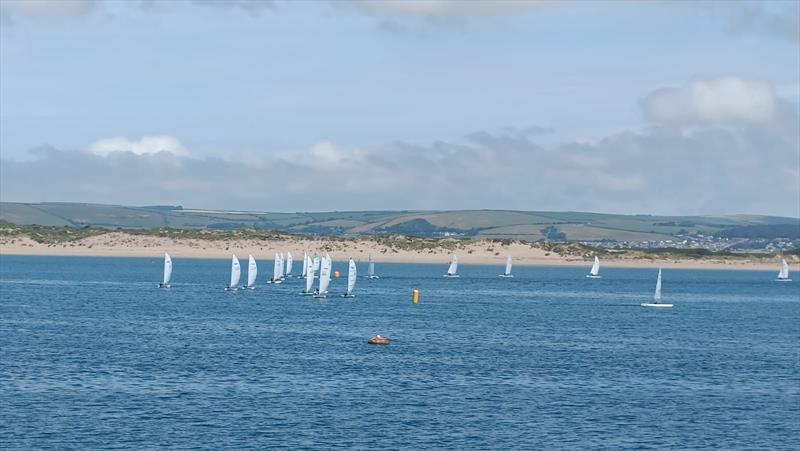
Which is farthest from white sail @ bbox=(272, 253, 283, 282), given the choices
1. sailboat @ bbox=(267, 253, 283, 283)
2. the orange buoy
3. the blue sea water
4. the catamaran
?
the orange buoy

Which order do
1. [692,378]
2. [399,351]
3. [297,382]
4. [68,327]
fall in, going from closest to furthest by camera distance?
1. [297,382]
2. [692,378]
3. [399,351]
4. [68,327]

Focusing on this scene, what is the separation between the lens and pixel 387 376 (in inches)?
2532

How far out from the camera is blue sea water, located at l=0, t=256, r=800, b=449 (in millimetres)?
49438

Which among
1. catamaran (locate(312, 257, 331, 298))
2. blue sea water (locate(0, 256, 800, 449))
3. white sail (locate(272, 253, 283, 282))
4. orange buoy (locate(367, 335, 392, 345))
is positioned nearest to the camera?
blue sea water (locate(0, 256, 800, 449))

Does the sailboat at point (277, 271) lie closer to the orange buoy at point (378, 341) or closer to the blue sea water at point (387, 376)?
the blue sea water at point (387, 376)

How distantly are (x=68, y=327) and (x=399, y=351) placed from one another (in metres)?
25.7

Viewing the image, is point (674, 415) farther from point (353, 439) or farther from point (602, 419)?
point (353, 439)

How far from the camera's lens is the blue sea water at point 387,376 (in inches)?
1946

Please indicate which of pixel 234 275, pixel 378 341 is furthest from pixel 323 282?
pixel 378 341

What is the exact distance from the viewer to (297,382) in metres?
61.3

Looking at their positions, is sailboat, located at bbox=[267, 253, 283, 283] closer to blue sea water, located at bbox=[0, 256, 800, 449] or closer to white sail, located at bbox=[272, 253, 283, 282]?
white sail, located at bbox=[272, 253, 283, 282]

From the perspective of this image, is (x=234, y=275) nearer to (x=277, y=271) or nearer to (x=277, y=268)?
(x=277, y=268)

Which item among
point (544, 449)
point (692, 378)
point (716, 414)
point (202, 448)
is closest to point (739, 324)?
point (692, 378)

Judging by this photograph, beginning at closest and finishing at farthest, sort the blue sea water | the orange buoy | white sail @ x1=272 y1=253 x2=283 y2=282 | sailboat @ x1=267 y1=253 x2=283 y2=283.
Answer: the blue sea water
the orange buoy
white sail @ x1=272 y1=253 x2=283 y2=282
sailboat @ x1=267 y1=253 x2=283 y2=283
